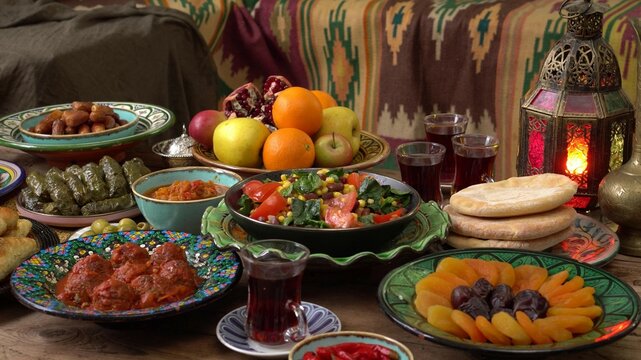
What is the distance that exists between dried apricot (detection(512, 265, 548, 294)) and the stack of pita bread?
0.12 m

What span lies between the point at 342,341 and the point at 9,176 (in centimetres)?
106

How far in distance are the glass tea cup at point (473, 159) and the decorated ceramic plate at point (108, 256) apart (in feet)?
1.68

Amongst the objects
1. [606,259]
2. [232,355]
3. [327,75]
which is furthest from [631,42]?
[232,355]

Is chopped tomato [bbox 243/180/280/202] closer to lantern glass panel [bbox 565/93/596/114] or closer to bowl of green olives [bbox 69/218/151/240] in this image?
bowl of green olives [bbox 69/218/151/240]

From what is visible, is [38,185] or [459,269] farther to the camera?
[38,185]

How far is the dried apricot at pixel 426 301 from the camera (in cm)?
115

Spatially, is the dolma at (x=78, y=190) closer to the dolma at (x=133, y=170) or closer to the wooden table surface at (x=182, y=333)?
the dolma at (x=133, y=170)

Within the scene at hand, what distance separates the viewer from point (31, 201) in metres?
1.68

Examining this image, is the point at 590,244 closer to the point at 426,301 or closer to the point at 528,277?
the point at 528,277

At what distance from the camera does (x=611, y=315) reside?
114 centimetres

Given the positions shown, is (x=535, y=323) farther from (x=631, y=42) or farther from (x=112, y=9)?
(x=112, y=9)

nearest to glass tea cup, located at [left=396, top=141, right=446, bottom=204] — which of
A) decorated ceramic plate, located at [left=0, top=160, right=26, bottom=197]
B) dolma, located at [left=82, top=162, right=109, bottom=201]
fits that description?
dolma, located at [left=82, top=162, right=109, bottom=201]

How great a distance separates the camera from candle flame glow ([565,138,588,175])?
5.20 feet

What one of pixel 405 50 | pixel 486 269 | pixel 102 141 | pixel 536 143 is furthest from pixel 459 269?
pixel 405 50
